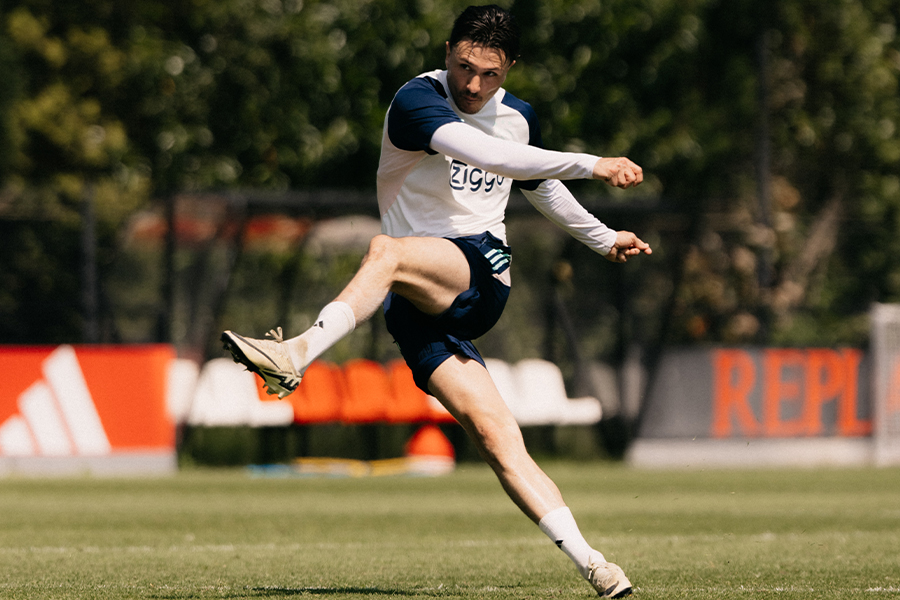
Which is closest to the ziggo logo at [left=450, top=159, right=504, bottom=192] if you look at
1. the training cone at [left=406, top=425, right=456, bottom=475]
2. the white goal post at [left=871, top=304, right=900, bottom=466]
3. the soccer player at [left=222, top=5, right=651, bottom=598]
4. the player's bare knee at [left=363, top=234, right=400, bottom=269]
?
the soccer player at [left=222, top=5, right=651, bottom=598]

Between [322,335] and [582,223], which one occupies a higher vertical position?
[582,223]

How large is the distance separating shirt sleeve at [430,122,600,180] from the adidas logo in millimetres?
10544

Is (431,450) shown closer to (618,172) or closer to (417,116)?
(417,116)

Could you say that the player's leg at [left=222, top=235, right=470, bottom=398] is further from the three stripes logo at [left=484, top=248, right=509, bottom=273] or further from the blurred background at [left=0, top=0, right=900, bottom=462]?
the blurred background at [left=0, top=0, right=900, bottom=462]

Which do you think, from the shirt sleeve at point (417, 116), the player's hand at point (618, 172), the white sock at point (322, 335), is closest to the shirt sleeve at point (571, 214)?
the shirt sleeve at point (417, 116)

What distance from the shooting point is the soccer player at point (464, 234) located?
490cm

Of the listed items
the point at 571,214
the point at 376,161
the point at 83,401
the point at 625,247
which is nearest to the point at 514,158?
the point at 571,214

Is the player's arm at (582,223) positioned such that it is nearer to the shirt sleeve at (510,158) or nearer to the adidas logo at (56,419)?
the shirt sleeve at (510,158)

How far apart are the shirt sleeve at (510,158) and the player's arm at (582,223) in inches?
30.8

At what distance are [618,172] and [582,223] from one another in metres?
1.03

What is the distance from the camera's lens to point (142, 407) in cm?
1485

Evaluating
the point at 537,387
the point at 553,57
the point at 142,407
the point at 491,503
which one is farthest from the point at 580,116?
the point at 491,503

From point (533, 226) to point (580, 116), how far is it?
3892 millimetres

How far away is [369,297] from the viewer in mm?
4812
